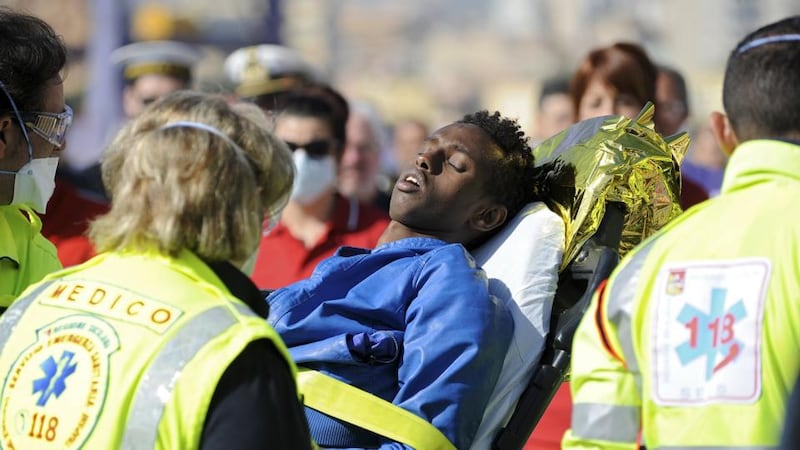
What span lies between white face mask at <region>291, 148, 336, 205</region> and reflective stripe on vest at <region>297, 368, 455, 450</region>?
254 centimetres

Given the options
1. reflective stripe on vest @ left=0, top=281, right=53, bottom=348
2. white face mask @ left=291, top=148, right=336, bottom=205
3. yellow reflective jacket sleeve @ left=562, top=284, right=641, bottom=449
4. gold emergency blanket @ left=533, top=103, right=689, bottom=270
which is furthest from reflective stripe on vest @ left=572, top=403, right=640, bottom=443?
white face mask @ left=291, top=148, right=336, bottom=205

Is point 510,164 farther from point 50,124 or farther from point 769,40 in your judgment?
point 769,40

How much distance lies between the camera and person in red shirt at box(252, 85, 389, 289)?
5781 millimetres

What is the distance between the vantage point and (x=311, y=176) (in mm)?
5812

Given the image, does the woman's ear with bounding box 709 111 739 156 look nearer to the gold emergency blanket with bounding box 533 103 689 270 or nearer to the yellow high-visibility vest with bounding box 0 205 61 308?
the gold emergency blanket with bounding box 533 103 689 270

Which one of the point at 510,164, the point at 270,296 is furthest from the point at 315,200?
the point at 270,296

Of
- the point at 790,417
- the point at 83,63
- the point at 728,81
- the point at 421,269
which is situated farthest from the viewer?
the point at 83,63

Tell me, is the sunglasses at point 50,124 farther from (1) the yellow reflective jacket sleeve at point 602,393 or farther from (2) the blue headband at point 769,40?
(2) the blue headband at point 769,40

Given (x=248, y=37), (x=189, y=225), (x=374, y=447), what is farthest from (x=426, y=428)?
(x=248, y=37)

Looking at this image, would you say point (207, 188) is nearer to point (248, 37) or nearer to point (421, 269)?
point (421, 269)

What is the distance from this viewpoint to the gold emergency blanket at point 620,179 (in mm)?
3697

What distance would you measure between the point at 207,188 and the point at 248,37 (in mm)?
12152

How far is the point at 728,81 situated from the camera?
2.55 metres

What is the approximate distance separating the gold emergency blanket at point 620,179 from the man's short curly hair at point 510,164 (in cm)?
9
